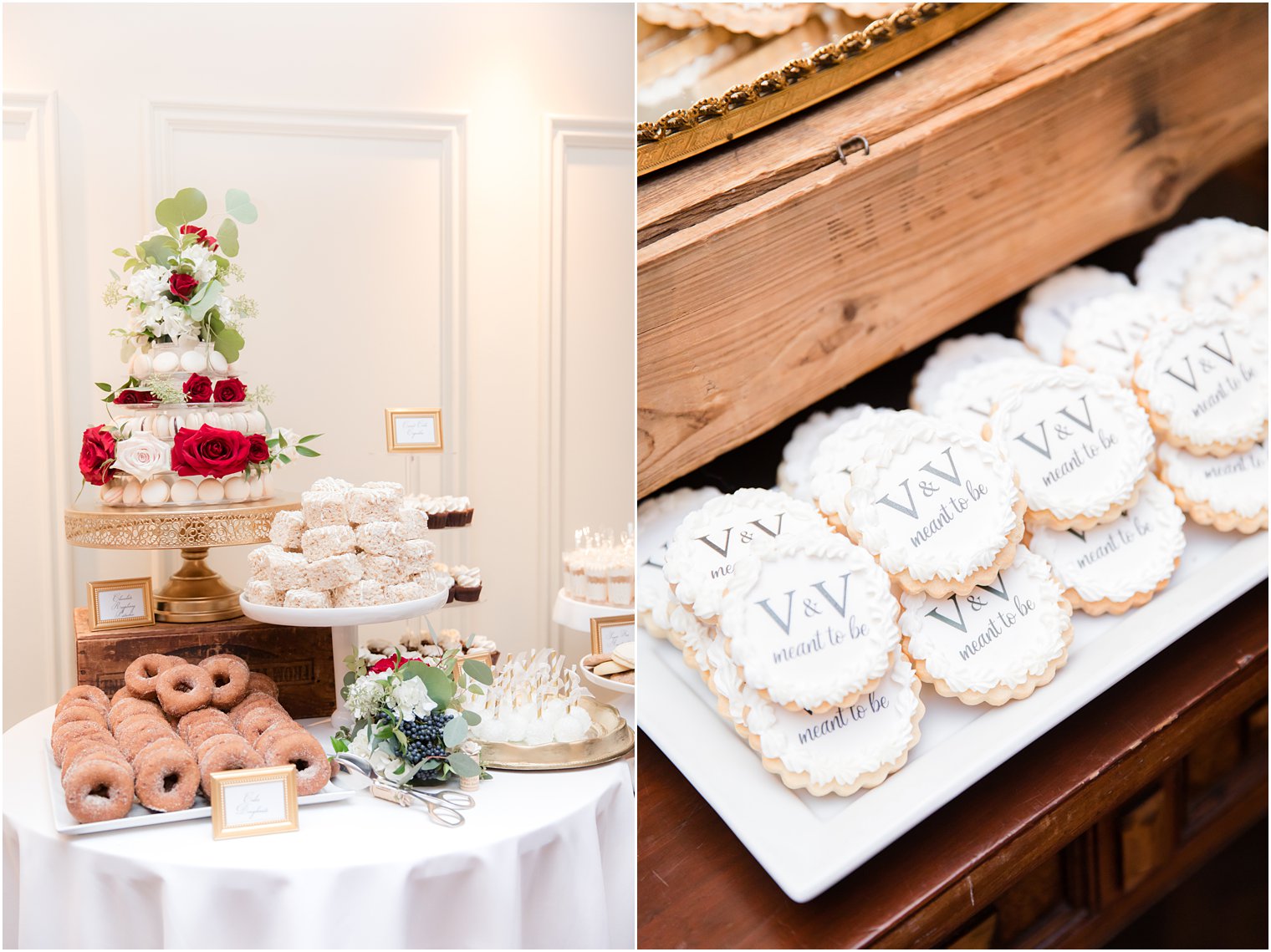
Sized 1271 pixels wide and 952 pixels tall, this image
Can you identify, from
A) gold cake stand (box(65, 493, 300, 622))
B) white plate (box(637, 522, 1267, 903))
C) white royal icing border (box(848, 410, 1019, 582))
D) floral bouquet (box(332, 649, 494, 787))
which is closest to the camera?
white plate (box(637, 522, 1267, 903))

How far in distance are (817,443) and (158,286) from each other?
1438 millimetres

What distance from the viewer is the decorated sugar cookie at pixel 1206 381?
51.8 inches

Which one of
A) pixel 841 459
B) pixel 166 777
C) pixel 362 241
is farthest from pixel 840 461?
pixel 362 241

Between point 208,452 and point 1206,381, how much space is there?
5.74 feet

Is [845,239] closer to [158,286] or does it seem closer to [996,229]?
[996,229]

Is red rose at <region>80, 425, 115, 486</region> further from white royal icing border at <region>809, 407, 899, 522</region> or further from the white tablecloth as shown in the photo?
white royal icing border at <region>809, 407, 899, 522</region>

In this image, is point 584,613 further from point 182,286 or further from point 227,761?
point 182,286

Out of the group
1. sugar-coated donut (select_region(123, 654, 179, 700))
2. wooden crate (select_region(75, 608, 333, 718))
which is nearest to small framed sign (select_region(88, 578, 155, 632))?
wooden crate (select_region(75, 608, 333, 718))

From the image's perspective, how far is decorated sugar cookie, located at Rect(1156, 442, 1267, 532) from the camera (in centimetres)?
130

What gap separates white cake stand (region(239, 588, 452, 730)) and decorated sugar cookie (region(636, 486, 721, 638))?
59 centimetres

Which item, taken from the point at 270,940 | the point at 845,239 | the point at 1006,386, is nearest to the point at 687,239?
the point at 845,239

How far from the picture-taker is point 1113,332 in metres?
1.39

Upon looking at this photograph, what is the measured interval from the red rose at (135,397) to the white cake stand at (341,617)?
570 mm

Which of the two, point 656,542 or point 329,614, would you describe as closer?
point 656,542
